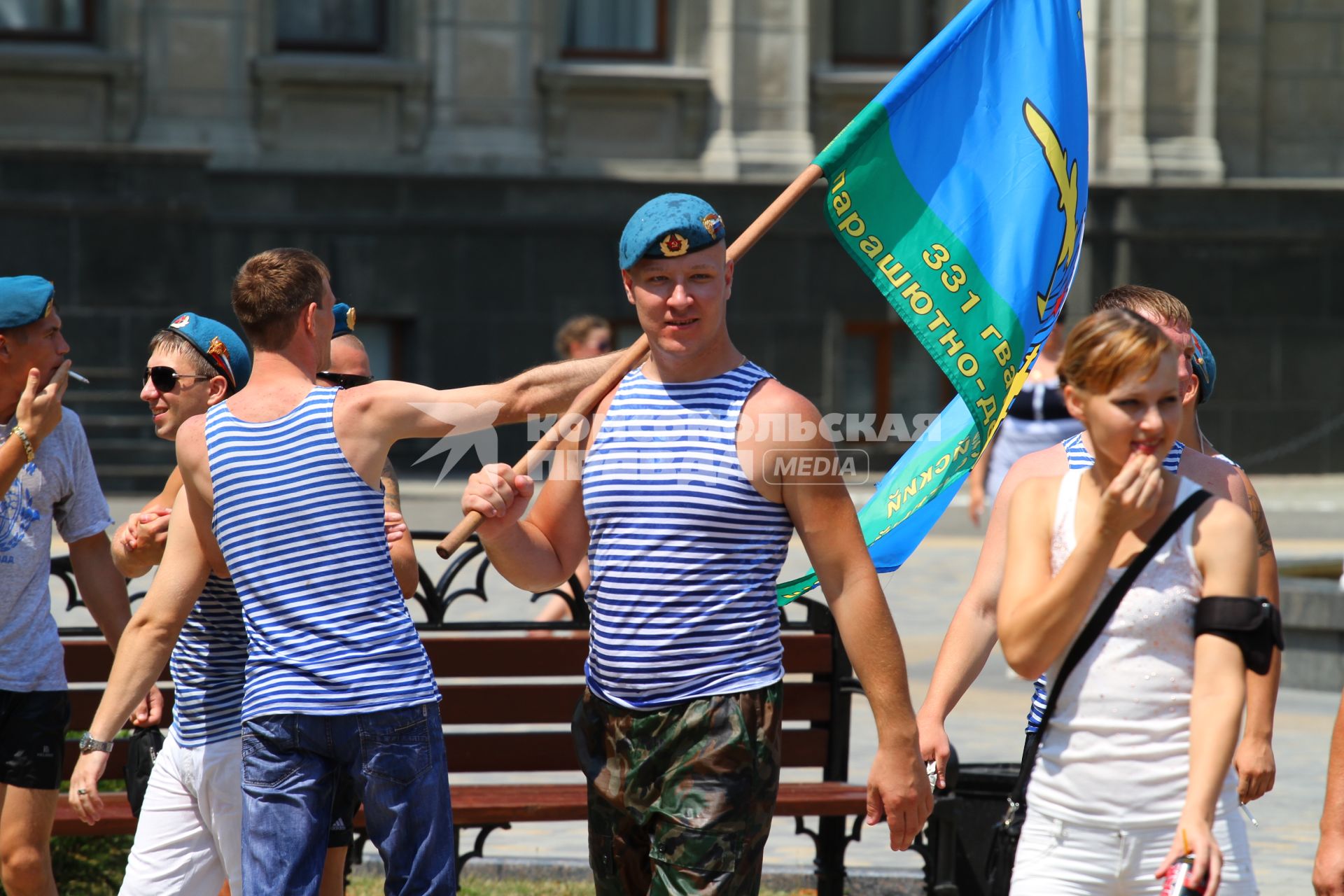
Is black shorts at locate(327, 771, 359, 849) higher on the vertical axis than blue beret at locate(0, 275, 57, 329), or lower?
lower

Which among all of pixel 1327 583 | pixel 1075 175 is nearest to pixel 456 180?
pixel 1327 583

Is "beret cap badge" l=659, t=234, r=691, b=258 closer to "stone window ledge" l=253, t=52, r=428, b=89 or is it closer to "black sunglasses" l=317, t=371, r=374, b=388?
"black sunglasses" l=317, t=371, r=374, b=388

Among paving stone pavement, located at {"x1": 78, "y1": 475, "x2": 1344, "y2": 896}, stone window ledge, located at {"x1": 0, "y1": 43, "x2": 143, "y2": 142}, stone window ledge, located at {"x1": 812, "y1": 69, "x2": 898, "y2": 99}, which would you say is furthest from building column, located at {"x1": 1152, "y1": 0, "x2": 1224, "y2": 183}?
stone window ledge, located at {"x1": 0, "y1": 43, "x2": 143, "y2": 142}

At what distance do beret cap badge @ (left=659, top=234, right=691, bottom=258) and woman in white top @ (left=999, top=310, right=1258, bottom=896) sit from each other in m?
0.93

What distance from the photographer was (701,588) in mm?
3947

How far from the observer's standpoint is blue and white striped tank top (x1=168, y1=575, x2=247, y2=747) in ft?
14.7

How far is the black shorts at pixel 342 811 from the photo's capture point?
13.8 ft

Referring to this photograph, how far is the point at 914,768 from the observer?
13.0 feet

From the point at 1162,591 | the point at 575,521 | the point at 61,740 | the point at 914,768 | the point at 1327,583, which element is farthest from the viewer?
the point at 1327,583

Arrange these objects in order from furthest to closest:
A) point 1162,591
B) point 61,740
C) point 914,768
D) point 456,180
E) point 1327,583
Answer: point 456,180 → point 1327,583 → point 61,740 → point 914,768 → point 1162,591

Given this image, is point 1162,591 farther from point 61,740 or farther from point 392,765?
point 61,740

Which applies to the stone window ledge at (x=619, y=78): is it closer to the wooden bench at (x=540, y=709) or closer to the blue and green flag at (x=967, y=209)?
the wooden bench at (x=540, y=709)

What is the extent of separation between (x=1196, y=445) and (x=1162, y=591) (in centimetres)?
118

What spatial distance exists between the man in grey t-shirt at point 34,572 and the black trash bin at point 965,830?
94.7 inches
